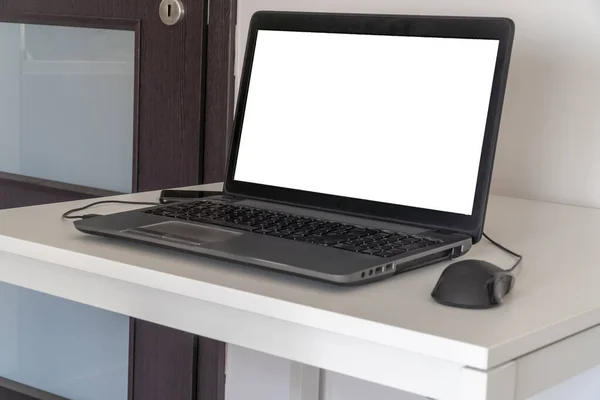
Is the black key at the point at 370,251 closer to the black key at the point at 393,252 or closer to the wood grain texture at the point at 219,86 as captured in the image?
the black key at the point at 393,252

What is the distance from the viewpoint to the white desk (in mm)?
741

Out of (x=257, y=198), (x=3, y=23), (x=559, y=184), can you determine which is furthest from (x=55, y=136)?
(x=559, y=184)

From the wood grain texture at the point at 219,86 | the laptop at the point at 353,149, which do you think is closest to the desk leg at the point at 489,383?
the laptop at the point at 353,149

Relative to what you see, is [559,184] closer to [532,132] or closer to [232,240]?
[532,132]

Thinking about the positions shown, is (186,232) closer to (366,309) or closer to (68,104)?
(366,309)

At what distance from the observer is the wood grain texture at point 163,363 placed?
1.84m

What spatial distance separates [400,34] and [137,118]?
2.80ft

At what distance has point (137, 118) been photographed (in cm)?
187

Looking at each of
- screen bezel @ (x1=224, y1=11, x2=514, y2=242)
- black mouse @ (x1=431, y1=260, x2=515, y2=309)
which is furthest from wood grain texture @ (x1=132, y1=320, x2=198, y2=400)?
black mouse @ (x1=431, y1=260, x2=515, y2=309)

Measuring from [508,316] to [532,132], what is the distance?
64 centimetres

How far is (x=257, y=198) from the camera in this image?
1.21 meters

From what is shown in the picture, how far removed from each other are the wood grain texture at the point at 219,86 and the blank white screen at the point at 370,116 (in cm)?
48

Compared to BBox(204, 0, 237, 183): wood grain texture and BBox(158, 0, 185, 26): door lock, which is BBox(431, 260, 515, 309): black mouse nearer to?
BBox(204, 0, 237, 183): wood grain texture

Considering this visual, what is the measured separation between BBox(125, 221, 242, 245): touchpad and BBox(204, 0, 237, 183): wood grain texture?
0.71 m
